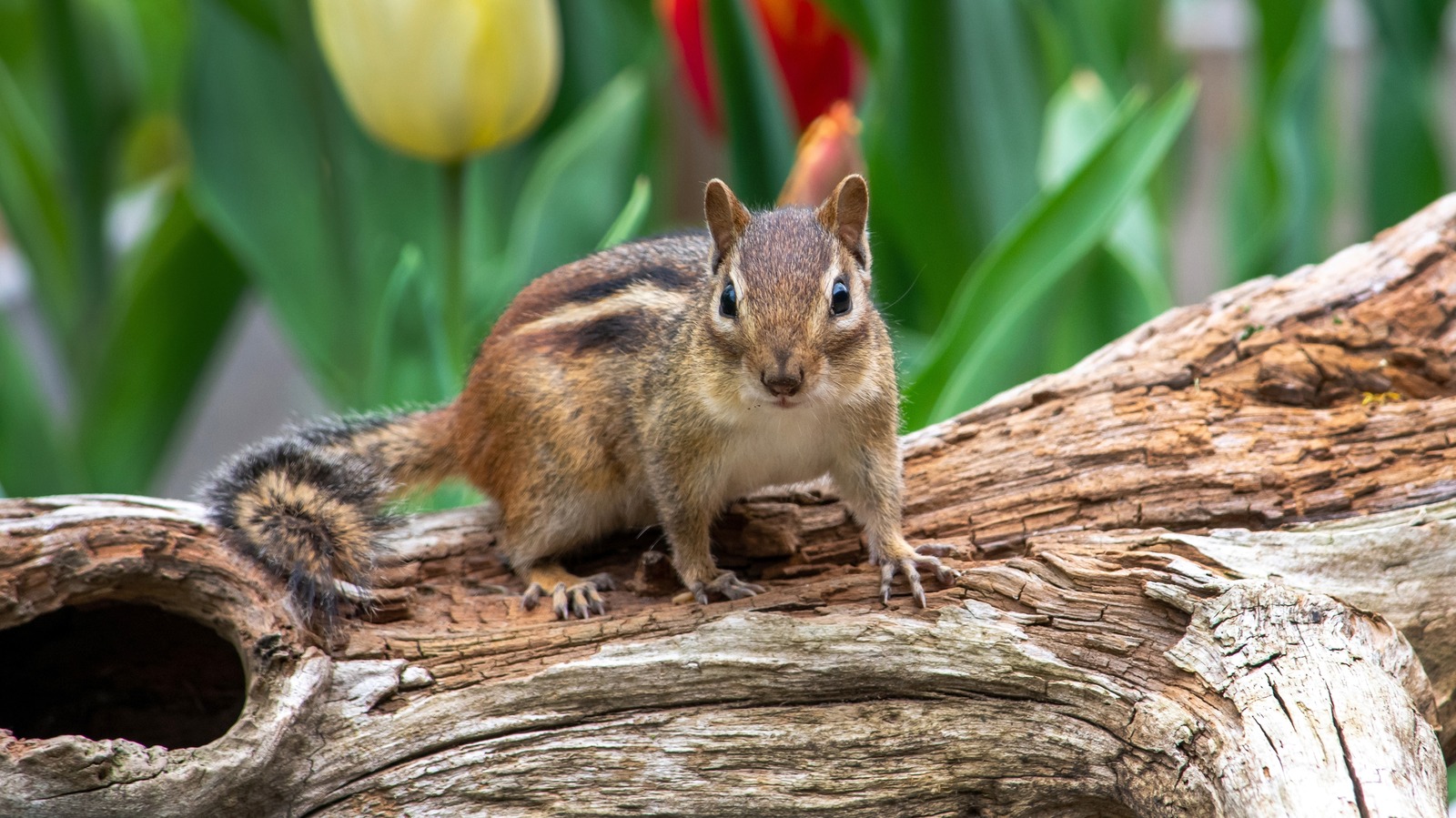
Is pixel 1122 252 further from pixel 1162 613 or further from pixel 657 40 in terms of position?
pixel 657 40

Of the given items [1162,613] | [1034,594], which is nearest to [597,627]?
[1034,594]

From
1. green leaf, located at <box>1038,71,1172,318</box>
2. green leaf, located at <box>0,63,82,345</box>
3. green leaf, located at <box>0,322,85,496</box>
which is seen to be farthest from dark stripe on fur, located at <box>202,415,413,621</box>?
green leaf, located at <box>0,63,82,345</box>

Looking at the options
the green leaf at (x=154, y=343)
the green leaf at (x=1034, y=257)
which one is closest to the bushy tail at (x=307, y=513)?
the green leaf at (x=1034, y=257)

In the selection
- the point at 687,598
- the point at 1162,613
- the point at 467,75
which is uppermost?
the point at 467,75

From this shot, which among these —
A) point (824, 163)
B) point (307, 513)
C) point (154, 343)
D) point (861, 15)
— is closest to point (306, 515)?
point (307, 513)

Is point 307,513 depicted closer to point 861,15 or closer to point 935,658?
point 935,658

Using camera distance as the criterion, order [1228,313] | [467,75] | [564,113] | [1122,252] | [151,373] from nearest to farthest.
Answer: [1228,313] → [467,75] → [1122,252] → [151,373] → [564,113]

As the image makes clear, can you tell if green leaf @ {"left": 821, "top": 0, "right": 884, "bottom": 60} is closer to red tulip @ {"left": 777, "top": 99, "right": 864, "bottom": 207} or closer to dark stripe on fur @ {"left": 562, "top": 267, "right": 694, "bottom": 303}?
red tulip @ {"left": 777, "top": 99, "right": 864, "bottom": 207}
